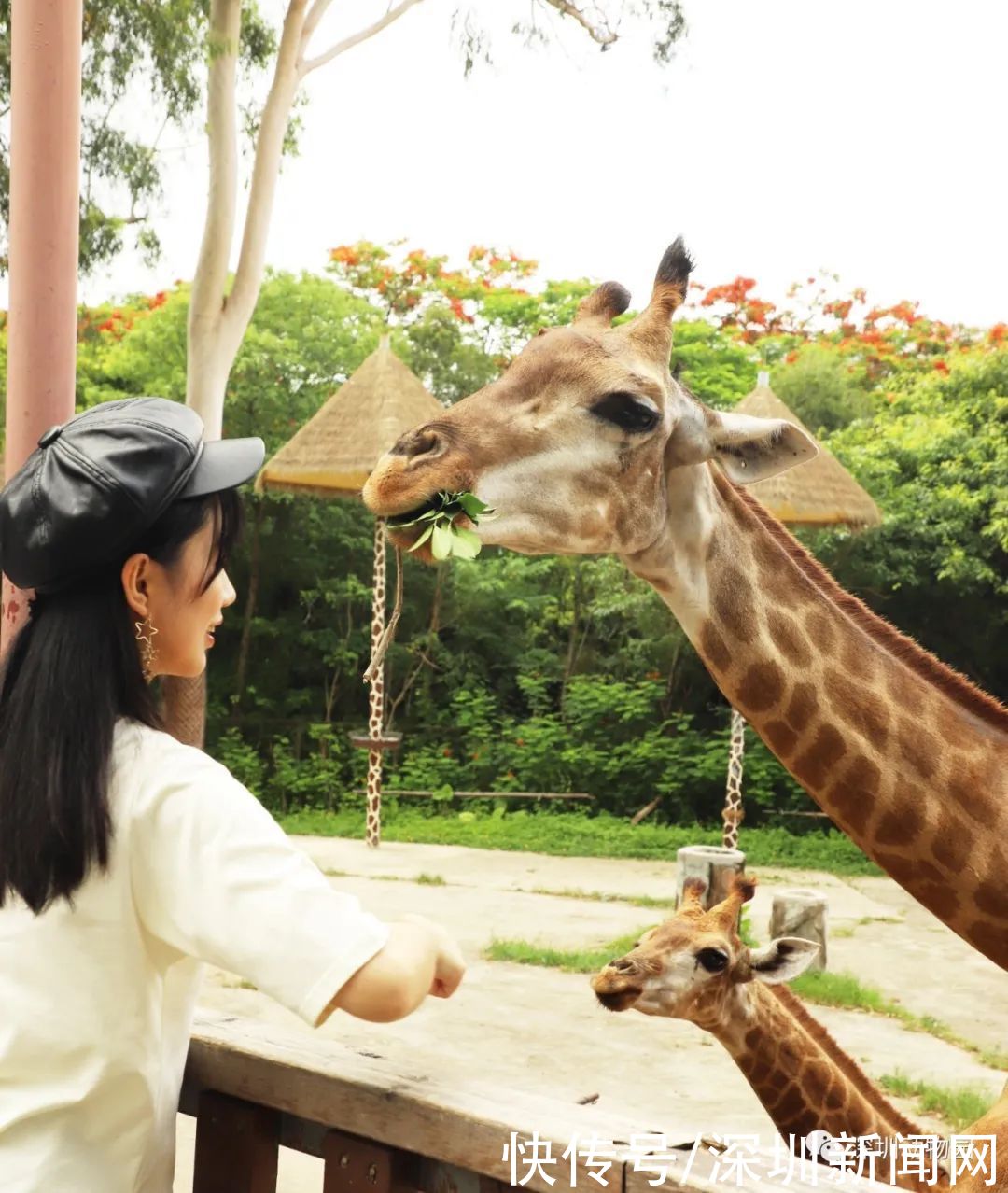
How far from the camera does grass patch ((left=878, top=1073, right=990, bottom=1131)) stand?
374 cm

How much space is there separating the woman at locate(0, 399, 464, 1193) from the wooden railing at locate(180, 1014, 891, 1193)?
0.39 ft

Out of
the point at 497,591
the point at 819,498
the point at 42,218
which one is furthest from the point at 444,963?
the point at 497,591

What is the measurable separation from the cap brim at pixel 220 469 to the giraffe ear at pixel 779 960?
4.82ft

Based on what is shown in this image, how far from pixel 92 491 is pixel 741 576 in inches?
46.7

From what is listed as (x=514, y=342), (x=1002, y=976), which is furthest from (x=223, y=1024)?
(x=514, y=342)

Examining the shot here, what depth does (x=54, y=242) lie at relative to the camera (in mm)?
2574

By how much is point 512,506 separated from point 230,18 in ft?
17.9

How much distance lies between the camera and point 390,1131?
1.26 m

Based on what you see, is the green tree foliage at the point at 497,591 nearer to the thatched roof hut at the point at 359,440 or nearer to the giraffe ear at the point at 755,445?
the thatched roof hut at the point at 359,440

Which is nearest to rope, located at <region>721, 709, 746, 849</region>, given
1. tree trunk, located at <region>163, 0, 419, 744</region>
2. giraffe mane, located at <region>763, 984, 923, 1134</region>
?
tree trunk, located at <region>163, 0, 419, 744</region>

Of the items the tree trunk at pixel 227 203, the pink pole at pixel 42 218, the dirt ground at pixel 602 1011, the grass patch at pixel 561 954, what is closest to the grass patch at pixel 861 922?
the dirt ground at pixel 602 1011

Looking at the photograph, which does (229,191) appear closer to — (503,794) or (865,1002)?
(503,794)

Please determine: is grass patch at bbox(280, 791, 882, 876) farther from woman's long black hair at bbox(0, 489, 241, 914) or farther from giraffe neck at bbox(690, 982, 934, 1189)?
woman's long black hair at bbox(0, 489, 241, 914)

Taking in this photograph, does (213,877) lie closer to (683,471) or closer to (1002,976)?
(683,471)
